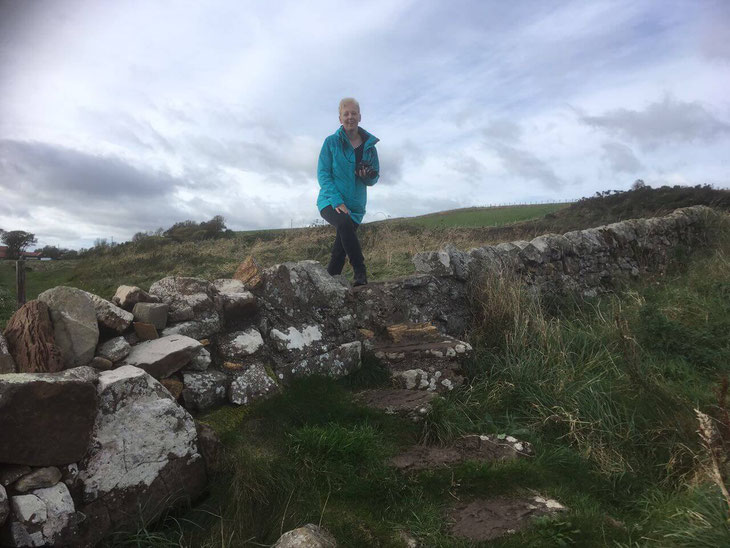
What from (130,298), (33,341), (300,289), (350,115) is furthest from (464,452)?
(350,115)

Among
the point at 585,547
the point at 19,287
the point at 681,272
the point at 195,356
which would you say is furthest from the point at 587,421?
the point at 681,272

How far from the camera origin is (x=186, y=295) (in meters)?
3.76

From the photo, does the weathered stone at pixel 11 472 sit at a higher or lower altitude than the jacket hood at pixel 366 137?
lower

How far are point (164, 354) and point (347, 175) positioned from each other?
9.60ft

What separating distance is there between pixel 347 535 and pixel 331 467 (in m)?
0.46

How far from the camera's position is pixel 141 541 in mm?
2484

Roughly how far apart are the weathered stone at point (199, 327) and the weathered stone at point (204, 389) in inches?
13.6

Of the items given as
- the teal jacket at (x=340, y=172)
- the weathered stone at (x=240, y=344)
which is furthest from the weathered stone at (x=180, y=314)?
the teal jacket at (x=340, y=172)

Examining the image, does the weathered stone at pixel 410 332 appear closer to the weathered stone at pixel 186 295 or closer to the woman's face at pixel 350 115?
the weathered stone at pixel 186 295

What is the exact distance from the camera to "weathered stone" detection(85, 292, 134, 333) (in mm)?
3271

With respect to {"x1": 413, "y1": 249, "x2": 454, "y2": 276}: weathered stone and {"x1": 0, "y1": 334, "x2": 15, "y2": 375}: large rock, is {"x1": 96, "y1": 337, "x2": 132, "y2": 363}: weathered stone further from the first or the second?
{"x1": 413, "y1": 249, "x2": 454, "y2": 276}: weathered stone

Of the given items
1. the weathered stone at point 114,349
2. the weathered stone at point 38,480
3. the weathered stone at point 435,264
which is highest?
the weathered stone at point 435,264

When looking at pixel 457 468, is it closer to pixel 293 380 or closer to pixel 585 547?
pixel 585 547

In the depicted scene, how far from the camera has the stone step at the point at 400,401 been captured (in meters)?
3.61
